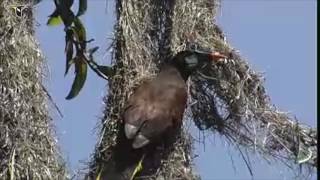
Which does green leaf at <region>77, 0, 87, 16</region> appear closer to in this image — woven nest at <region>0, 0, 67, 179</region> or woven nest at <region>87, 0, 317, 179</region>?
woven nest at <region>0, 0, 67, 179</region>

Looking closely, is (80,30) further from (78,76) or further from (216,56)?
(216,56)

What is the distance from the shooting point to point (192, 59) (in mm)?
2133

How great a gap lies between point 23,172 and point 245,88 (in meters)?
0.68

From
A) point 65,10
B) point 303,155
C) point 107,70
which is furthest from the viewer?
point 303,155

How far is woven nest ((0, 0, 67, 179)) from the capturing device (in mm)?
1771

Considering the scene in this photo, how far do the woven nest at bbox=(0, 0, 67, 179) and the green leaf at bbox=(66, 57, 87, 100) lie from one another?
0.34 feet

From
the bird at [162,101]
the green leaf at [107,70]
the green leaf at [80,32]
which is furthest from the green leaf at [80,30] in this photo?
the bird at [162,101]


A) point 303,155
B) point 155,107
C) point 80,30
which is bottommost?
point 303,155

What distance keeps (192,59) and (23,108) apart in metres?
0.52

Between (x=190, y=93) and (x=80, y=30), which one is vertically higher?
(x=80, y=30)

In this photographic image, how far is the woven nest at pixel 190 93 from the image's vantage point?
6.70ft

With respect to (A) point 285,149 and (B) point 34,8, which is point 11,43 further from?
(A) point 285,149

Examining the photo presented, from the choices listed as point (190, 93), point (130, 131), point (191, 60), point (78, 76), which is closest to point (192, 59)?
point (191, 60)

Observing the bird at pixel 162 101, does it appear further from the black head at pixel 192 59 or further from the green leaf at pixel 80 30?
the green leaf at pixel 80 30
